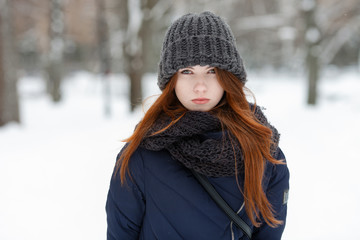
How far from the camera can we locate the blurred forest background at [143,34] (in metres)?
9.30

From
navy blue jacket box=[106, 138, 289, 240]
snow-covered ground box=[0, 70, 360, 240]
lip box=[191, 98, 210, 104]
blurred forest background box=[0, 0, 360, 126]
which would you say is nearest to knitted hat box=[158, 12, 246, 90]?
lip box=[191, 98, 210, 104]

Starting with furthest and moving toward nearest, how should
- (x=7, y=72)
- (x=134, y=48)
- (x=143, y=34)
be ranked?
1. (x=143, y=34)
2. (x=134, y=48)
3. (x=7, y=72)

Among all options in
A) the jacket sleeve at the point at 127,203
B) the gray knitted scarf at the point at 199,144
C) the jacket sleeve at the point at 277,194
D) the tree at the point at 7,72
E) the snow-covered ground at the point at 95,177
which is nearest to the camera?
the gray knitted scarf at the point at 199,144

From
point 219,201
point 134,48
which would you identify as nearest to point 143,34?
point 134,48

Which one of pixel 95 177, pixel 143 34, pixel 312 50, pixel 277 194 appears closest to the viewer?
pixel 277 194

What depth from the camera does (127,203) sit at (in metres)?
1.47

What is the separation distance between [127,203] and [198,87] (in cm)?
68

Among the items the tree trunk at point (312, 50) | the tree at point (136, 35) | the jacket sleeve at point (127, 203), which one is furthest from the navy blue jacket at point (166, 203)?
the tree trunk at point (312, 50)

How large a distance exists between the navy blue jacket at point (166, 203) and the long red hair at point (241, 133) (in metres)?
0.06

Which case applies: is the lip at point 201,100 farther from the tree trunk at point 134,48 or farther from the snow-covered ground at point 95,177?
the tree trunk at point 134,48

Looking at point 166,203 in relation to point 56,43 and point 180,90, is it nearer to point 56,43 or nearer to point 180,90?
point 180,90

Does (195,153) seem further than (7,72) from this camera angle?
No

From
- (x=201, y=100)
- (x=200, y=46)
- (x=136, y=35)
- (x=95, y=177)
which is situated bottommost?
(x=95, y=177)

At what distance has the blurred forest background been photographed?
9.30m
